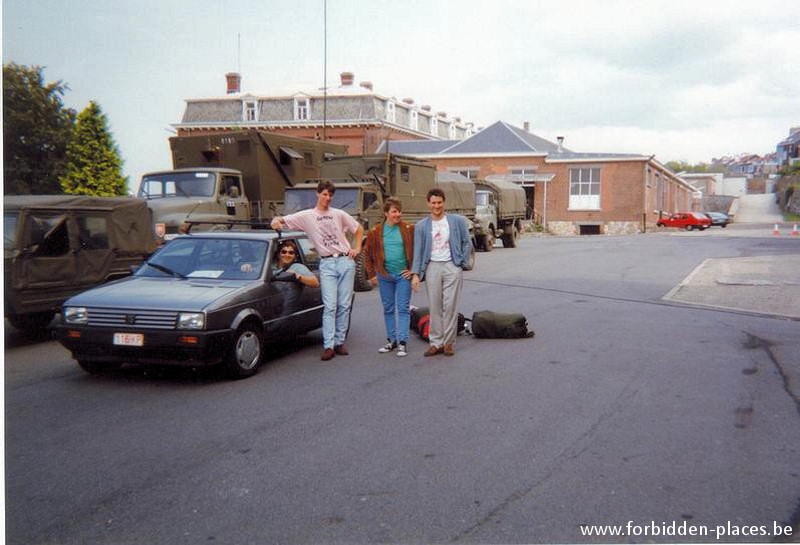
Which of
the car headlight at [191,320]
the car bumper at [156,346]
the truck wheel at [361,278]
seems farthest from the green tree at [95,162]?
the car headlight at [191,320]

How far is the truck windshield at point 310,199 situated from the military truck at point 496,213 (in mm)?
10844

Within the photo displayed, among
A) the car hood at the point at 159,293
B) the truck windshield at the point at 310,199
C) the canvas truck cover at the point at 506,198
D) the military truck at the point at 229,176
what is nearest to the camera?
the car hood at the point at 159,293

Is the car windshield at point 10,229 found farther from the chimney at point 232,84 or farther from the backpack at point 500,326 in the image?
the chimney at point 232,84

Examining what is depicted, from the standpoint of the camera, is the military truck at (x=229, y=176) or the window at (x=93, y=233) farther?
the military truck at (x=229, y=176)

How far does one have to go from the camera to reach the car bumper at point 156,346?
6.34 m

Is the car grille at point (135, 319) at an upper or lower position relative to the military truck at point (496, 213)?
lower

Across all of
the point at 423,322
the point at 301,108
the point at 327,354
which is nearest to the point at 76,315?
the point at 327,354

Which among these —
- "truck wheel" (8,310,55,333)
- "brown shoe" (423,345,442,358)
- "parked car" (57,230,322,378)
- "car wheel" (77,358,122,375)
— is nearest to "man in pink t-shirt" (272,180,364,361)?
"parked car" (57,230,322,378)

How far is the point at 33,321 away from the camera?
925 centimetres

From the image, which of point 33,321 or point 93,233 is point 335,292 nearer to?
point 93,233

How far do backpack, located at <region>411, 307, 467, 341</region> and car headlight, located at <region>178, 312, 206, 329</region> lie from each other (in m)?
3.32

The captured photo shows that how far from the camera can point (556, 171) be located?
4650 cm

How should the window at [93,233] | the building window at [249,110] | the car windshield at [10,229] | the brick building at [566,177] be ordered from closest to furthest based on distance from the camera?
the car windshield at [10,229] → the window at [93,233] → the brick building at [566,177] → the building window at [249,110]

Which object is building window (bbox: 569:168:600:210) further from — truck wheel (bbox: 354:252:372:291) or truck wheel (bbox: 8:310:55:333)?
truck wheel (bbox: 8:310:55:333)
